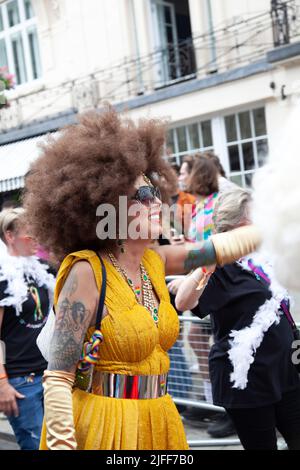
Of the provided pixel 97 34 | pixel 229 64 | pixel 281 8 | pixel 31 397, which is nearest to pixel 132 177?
pixel 31 397

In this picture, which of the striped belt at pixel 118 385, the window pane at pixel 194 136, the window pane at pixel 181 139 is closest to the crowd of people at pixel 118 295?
the striped belt at pixel 118 385

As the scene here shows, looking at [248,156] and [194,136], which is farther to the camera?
[194,136]

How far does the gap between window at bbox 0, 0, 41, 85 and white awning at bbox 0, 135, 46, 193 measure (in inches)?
70.3

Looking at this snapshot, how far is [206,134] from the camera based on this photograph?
36.7 feet

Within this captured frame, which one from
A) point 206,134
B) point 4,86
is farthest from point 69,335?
point 206,134

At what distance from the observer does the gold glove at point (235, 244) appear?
2055 millimetres

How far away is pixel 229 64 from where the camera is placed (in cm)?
1054

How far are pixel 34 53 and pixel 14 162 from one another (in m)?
3.76

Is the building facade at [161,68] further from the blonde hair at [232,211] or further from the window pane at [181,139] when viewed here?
the blonde hair at [232,211]

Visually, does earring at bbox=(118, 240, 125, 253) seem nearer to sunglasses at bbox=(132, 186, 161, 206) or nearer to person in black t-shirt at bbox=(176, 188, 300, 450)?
sunglasses at bbox=(132, 186, 161, 206)

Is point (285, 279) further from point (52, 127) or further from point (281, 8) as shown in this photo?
point (52, 127)

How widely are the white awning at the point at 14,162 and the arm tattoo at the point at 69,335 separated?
7353 millimetres

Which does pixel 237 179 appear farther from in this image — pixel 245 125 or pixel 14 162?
pixel 14 162

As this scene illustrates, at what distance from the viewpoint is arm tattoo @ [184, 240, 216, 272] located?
2.16 metres
